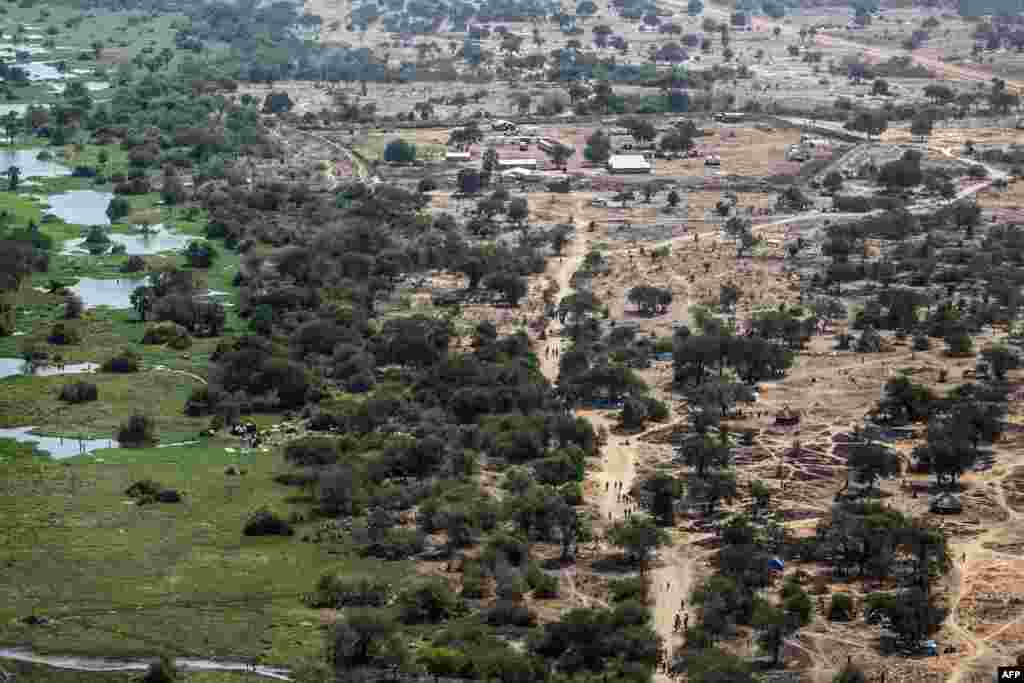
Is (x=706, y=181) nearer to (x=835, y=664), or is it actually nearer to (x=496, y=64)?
(x=496, y=64)

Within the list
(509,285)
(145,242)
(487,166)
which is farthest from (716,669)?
(487,166)

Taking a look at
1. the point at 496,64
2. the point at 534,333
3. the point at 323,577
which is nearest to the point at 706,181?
the point at 534,333

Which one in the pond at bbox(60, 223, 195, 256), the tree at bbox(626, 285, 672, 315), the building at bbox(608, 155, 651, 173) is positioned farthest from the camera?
the building at bbox(608, 155, 651, 173)

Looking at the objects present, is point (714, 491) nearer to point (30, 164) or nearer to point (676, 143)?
point (676, 143)

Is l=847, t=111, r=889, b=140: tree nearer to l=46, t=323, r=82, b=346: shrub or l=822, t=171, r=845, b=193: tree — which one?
l=822, t=171, r=845, b=193: tree

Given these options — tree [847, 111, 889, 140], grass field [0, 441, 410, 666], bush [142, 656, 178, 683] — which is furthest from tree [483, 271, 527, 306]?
tree [847, 111, 889, 140]

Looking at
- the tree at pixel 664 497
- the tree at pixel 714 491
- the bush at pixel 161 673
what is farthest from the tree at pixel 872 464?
the bush at pixel 161 673

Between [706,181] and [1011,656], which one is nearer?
[1011,656]
